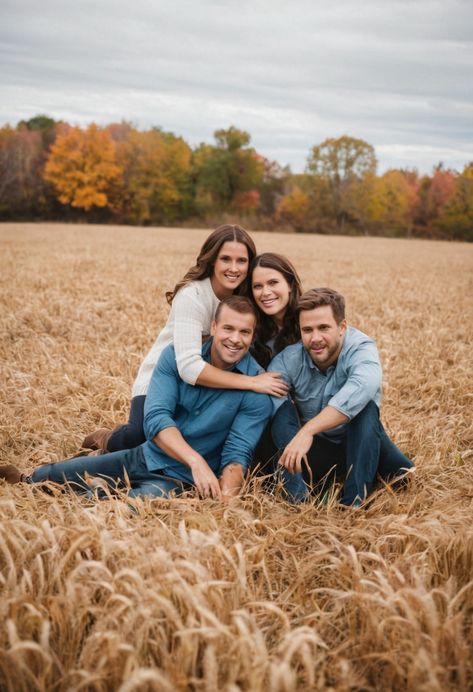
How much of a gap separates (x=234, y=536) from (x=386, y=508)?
1076 mm

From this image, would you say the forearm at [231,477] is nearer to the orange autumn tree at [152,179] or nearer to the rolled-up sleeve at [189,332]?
the rolled-up sleeve at [189,332]

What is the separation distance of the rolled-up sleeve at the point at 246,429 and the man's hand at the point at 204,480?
8.0 inches

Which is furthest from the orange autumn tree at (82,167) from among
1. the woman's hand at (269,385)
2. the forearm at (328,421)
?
the forearm at (328,421)

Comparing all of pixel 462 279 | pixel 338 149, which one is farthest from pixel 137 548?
pixel 338 149

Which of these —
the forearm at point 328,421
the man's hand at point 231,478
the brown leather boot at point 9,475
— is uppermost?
the forearm at point 328,421

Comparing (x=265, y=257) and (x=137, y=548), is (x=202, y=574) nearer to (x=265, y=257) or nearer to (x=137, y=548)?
(x=137, y=548)

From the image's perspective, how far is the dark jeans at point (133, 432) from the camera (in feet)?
13.5

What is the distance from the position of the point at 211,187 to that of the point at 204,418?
5880 cm

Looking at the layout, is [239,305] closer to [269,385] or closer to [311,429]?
[269,385]

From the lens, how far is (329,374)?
3.80 metres

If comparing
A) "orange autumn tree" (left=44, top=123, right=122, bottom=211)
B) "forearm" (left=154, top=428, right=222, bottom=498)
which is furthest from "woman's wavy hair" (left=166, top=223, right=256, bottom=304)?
"orange autumn tree" (left=44, top=123, right=122, bottom=211)

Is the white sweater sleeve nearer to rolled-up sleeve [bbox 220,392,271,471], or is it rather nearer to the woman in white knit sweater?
the woman in white knit sweater

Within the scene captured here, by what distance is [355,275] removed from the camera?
17.3 m

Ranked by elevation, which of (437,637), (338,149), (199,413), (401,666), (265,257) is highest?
(338,149)
